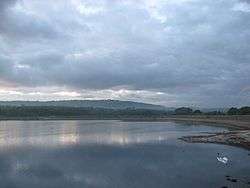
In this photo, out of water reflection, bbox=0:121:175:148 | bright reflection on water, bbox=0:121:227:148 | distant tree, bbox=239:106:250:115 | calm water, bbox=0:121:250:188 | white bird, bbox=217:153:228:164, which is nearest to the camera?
calm water, bbox=0:121:250:188

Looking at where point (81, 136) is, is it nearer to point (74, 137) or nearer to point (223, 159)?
point (74, 137)

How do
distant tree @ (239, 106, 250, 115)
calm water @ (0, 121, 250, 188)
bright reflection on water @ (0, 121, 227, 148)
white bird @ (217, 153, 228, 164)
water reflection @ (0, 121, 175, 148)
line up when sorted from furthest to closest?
distant tree @ (239, 106, 250, 115) → bright reflection on water @ (0, 121, 227, 148) → water reflection @ (0, 121, 175, 148) → white bird @ (217, 153, 228, 164) → calm water @ (0, 121, 250, 188)

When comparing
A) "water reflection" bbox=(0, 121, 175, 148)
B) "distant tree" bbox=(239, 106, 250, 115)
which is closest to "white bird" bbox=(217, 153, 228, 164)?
"water reflection" bbox=(0, 121, 175, 148)

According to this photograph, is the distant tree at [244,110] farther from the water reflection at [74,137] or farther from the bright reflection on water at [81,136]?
the water reflection at [74,137]

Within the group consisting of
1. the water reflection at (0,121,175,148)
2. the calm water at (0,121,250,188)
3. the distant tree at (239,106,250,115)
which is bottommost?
the calm water at (0,121,250,188)

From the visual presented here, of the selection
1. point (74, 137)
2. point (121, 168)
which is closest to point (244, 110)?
point (74, 137)

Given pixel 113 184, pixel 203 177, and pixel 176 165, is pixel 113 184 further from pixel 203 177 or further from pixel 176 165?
pixel 176 165

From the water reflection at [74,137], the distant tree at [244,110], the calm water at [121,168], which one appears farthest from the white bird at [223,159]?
the distant tree at [244,110]

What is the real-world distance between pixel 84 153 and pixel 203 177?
21.5m

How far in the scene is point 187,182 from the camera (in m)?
31.9

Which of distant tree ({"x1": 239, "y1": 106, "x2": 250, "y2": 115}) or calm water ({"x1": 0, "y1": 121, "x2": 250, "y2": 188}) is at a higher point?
distant tree ({"x1": 239, "y1": 106, "x2": 250, "y2": 115})

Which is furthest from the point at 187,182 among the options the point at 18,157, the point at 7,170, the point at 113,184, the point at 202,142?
the point at 202,142

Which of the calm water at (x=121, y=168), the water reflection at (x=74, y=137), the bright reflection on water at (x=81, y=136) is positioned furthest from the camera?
the bright reflection on water at (x=81, y=136)

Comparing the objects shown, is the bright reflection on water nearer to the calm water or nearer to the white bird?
the calm water
